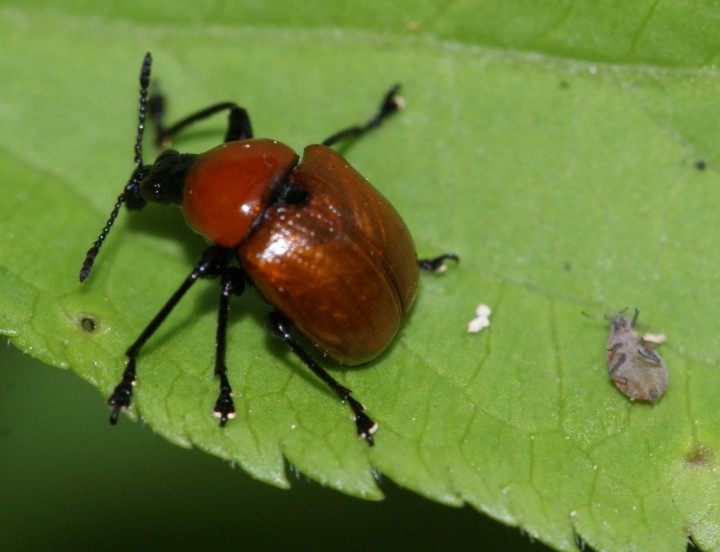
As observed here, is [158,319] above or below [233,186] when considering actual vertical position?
below

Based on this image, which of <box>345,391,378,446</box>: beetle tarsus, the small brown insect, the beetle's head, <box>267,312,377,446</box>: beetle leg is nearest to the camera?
<box>345,391,378,446</box>: beetle tarsus

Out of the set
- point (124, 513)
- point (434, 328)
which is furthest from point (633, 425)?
point (124, 513)

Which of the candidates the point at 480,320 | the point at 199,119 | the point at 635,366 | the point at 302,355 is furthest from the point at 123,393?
the point at 635,366

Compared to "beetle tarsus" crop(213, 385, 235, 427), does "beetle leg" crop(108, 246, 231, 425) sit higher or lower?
higher

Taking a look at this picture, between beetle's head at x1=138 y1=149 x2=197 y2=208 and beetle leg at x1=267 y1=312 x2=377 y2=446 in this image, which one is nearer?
beetle leg at x1=267 y1=312 x2=377 y2=446

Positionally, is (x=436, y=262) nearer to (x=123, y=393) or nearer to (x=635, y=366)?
(x=635, y=366)

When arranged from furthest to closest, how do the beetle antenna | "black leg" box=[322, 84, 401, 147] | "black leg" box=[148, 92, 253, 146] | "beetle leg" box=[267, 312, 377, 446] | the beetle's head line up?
"black leg" box=[322, 84, 401, 147] < "black leg" box=[148, 92, 253, 146] < the beetle's head < the beetle antenna < "beetle leg" box=[267, 312, 377, 446]

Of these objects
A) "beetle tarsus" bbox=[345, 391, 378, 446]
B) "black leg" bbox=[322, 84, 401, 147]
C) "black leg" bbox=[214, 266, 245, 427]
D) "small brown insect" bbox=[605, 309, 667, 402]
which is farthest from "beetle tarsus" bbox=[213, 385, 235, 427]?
"small brown insect" bbox=[605, 309, 667, 402]

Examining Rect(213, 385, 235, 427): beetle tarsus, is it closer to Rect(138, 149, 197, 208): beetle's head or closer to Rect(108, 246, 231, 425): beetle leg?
Rect(108, 246, 231, 425): beetle leg
